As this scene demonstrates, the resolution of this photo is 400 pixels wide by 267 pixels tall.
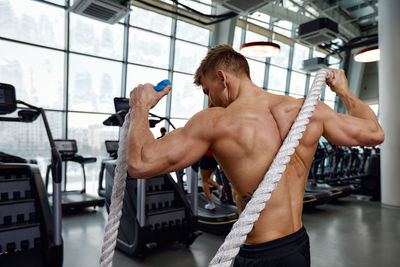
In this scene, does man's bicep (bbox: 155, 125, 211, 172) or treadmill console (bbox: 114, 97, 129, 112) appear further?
treadmill console (bbox: 114, 97, 129, 112)

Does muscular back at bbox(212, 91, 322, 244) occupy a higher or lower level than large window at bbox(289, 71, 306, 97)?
lower

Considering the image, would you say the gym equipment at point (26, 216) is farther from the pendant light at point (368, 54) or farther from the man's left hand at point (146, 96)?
the pendant light at point (368, 54)

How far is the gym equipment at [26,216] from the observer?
240 cm

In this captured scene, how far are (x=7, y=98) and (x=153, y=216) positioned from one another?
1.94m

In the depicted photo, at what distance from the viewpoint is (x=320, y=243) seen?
11.9ft

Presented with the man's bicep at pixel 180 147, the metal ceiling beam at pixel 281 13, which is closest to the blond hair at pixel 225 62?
the man's bicep at pixel 180 147

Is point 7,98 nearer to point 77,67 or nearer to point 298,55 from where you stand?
point 77,67

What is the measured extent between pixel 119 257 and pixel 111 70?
5080mm

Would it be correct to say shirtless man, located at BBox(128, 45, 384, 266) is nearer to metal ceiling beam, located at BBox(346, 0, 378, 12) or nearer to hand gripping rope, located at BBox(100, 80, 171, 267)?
hand gripping rope, located at BBox(100, 80, 171, 267)

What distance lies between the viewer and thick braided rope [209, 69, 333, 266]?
2.31 feet

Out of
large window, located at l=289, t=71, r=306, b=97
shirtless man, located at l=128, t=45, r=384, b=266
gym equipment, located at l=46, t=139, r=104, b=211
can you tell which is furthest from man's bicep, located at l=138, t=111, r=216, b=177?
large window, located at l=289, t=71, r=306, b=97

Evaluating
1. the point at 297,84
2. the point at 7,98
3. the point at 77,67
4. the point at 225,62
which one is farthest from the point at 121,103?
the point at 297,84

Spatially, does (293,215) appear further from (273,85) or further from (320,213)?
(273,85)

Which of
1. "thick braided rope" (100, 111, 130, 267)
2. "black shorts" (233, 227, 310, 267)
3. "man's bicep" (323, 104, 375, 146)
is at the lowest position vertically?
"black shorts" (233, 227, 310, 267)
